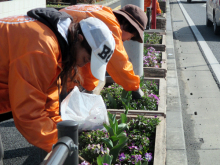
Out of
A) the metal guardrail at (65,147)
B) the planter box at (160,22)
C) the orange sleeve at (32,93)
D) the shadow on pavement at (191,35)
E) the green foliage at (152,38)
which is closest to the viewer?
the metal guardrail at (65,147)

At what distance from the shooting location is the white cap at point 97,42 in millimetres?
1956

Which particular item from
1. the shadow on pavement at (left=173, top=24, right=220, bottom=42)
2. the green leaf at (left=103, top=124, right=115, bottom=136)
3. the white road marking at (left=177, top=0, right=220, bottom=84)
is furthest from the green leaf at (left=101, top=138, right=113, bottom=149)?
the shadow on pavement at (left=173, top=24, right=220, bottom=42)

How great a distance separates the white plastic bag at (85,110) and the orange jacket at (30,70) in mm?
963

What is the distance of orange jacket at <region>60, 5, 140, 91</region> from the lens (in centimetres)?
315

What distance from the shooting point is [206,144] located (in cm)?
387

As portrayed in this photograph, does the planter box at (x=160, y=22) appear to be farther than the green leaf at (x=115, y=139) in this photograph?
Yes

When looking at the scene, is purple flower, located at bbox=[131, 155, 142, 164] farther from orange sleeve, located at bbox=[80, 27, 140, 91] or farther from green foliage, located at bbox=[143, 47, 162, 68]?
green foliage, located at bbox=[143, 47, 162, 68]

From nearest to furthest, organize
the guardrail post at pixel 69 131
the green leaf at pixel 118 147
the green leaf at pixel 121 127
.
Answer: the guardrail post at pixel 69 131 → the green leaf at pixel 118 147 → the green leaf at pixel 121 127

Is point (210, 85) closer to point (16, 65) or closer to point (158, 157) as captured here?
point (158, 157)

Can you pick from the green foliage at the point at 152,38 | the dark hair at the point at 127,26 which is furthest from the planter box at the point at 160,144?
the green foliage at the point at 152,38

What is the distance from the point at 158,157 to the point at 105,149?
0.48 m

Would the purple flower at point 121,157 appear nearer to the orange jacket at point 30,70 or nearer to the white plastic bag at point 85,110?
the white plastic bag at point 85,110

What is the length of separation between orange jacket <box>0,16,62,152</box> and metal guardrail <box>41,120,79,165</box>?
0.46 meters

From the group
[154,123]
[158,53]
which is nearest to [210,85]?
[158,53]
